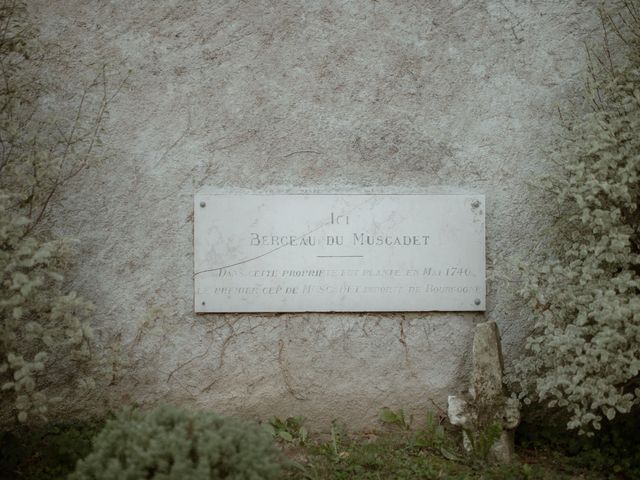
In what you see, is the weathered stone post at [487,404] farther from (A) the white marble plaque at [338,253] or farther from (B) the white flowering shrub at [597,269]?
(A) the white marble plaque at [338,253]

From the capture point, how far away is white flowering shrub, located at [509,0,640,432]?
9.12ft

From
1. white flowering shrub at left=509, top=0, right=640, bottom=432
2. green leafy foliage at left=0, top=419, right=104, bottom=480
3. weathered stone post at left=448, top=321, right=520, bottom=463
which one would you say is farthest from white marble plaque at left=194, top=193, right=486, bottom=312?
green leafy foliage at left=0, top=419, right=104, bottom=480

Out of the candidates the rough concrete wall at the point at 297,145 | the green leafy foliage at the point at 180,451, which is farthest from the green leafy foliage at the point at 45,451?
the green leafy foliage at the point at 180,451

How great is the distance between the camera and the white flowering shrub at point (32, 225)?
8.68ft

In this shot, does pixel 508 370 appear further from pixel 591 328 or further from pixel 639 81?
pixel 639 81

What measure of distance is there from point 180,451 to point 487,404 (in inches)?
72.8

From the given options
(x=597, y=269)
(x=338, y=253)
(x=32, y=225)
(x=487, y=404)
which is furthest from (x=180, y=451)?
(x=597, y=269)

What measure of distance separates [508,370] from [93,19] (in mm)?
3416

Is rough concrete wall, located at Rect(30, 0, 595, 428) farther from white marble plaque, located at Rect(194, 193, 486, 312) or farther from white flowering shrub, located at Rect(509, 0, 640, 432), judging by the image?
white flowering shrub, located at Rect(509, 0, 640, 432)

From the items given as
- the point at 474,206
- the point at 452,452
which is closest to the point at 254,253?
the point at 474,206

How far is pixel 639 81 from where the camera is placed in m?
3.10

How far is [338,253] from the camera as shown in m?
3.45

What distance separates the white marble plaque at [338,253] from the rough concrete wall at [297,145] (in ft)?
0.33

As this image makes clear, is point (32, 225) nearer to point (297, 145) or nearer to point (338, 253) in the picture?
point (297, 145)
